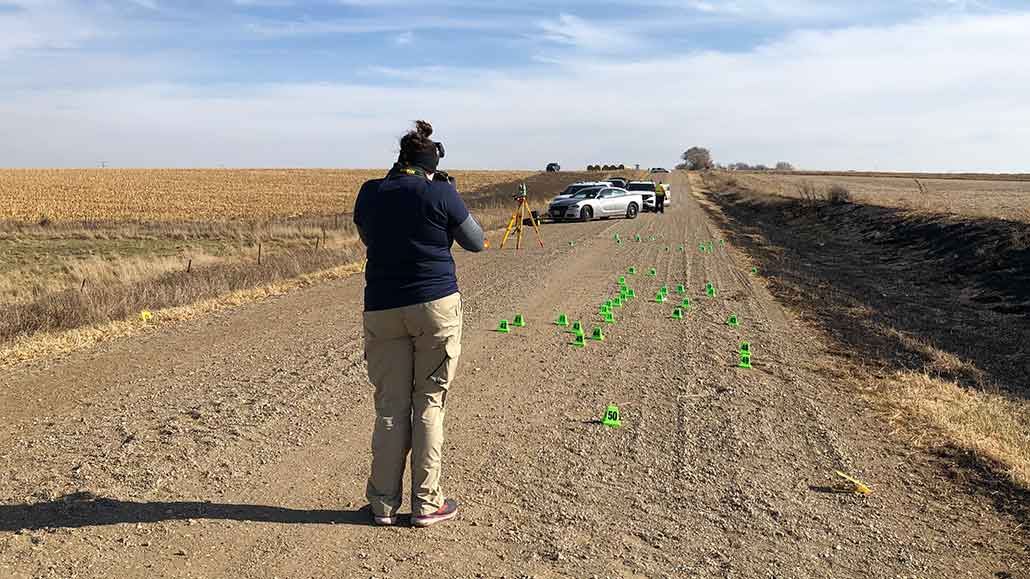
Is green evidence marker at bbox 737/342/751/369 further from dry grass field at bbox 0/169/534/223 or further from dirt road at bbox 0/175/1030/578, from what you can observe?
dry grass field at bbox 0/169/534/223

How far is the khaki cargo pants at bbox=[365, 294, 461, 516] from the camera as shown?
4.10 meters

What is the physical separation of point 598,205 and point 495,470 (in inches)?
1065

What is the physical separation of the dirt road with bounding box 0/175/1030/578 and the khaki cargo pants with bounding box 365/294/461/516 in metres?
0.22

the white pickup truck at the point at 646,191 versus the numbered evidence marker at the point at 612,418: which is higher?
the white pickup truck at the point at 646,191

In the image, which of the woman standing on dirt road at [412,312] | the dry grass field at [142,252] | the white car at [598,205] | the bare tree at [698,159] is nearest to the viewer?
the woman standing on dirt road at [412,312]

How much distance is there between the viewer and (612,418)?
6.05 m

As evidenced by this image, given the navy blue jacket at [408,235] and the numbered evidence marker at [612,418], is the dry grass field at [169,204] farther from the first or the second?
the navy blue jacket at [408,235]

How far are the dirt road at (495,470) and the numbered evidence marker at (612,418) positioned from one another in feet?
0.32

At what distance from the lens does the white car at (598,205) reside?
30.8 metres

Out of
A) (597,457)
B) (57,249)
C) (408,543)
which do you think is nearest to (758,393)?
(597,457)

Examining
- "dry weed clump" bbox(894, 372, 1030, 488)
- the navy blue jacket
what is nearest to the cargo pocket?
the navy blue jacket

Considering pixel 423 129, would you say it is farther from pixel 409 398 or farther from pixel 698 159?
pixel 698 159

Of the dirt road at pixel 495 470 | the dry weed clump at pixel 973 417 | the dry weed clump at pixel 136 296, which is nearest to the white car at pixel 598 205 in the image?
the dry weed clump at pixel 136 296

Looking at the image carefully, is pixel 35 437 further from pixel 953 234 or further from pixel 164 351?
pixel 953 234
